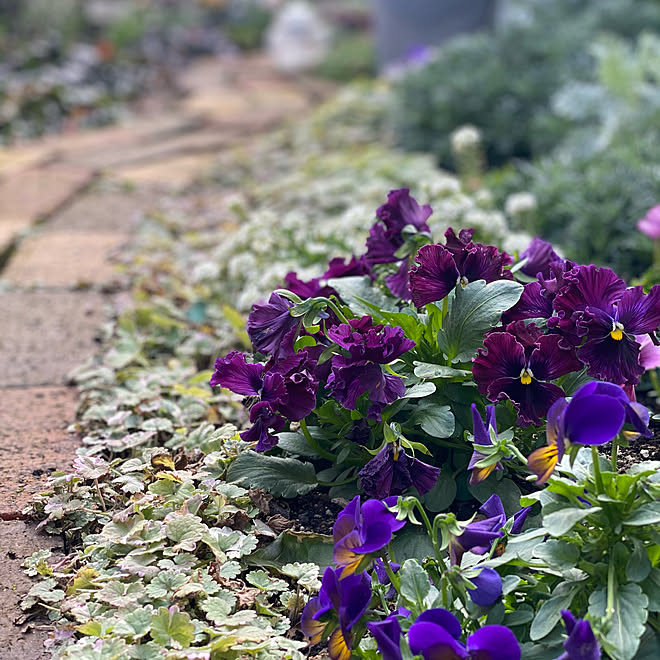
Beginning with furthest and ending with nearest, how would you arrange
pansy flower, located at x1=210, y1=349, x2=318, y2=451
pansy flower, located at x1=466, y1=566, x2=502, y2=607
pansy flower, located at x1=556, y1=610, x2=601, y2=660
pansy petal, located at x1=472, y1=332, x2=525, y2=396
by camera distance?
pansy flower, located at x1=210, y1=349, x2=318, y2=451
pansy petal, located at x1=472, y1=332, x2=525, y2=396
pansy flower, located at x1=466, y1=566, x2=502, y2=607
pansy flower, located at x1=556, y1=610, x2=601, y2=660

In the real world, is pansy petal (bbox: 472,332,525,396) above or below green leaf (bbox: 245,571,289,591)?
above

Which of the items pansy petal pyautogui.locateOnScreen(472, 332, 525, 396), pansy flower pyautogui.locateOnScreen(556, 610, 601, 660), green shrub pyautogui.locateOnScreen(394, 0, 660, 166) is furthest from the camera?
green shrub pyautogui.locateOnScreen(394, 0, 660, 166)

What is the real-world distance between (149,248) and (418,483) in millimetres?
2232

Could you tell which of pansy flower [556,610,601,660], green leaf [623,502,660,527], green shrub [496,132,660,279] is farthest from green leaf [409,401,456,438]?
green shrub [496,132,660,279]

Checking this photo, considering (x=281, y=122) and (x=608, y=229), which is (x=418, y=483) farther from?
(x=281, y=122)

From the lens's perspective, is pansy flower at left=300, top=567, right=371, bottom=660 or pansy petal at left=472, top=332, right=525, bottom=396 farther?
pansy petal at left=472, top=332, right=525, bottom=396

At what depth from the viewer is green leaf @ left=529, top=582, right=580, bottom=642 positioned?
1.13 meters

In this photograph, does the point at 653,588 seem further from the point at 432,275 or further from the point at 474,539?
the point at 432,275

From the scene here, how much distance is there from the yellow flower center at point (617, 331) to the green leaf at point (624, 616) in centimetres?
38

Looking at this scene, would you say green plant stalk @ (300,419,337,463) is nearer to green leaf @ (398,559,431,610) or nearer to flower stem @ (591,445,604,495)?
green leaf @ (398,559,431,610)

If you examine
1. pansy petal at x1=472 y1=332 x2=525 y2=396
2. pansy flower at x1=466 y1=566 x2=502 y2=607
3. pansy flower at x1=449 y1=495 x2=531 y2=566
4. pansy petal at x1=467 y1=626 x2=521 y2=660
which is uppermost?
pansy petal at x1=472 y1=332 x2=525 y2=396

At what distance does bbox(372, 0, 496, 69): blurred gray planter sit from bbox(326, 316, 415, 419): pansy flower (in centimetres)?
529

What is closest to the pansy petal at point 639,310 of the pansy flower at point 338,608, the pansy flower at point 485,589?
the pansy flower at point 485,589

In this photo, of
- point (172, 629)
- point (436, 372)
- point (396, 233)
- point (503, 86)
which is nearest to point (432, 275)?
point (436, 372)
